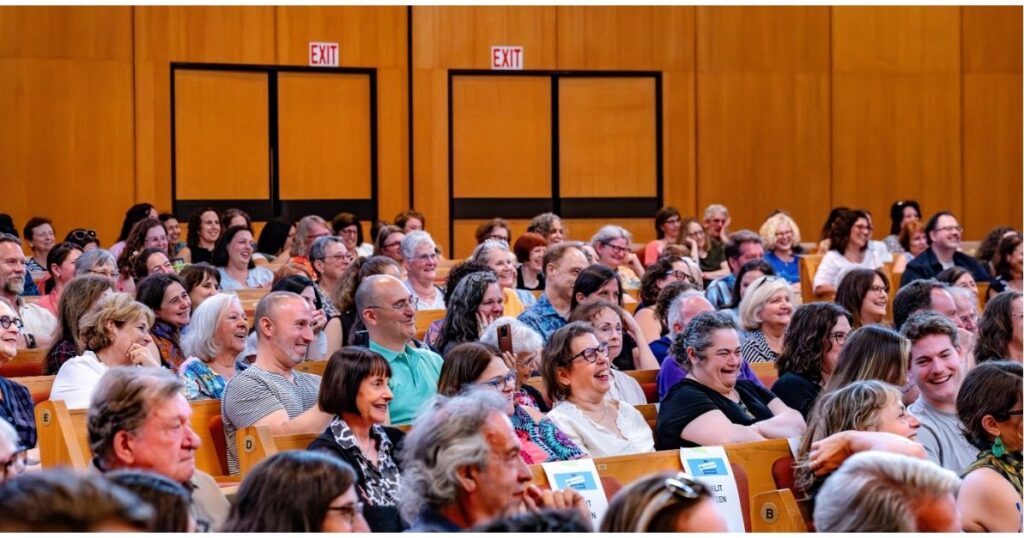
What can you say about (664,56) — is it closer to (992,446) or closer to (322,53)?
(322,53)

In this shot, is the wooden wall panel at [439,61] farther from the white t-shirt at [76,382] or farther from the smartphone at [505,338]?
the white t-shirt at [76,382]

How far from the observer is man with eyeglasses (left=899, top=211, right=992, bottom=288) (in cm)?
877

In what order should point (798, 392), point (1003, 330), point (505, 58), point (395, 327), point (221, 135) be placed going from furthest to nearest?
point (505, 58), point (221, 135), point (1003, 330), point (395, 327), point (798, 392)

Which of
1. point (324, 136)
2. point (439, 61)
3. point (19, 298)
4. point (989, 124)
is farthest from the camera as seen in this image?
point (989, 124)

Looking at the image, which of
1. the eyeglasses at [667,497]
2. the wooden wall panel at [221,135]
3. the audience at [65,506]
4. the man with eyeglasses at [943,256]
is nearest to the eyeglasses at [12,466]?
the audience at [65,506]

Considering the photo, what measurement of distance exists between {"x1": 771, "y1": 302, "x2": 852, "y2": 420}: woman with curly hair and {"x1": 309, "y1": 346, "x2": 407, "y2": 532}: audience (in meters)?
1.79

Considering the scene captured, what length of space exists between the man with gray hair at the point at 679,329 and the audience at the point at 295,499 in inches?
107

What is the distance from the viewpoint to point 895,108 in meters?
13.4

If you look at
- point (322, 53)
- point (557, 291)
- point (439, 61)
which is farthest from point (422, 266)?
point (439, 61)

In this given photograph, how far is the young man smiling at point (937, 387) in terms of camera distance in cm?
457

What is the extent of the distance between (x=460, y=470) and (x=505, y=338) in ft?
6.61

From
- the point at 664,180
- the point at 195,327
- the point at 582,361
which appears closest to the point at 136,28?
the point at 664,180

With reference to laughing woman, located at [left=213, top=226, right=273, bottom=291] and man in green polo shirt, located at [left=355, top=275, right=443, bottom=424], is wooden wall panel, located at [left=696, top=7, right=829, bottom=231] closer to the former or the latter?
laughing woman, located at [left=213, top=226, right=273, bottom=291]

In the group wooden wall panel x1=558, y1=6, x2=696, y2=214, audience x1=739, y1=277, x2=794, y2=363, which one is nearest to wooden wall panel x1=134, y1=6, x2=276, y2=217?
wooden wall panel x1=558, y1=6, x2=696, y2=214
